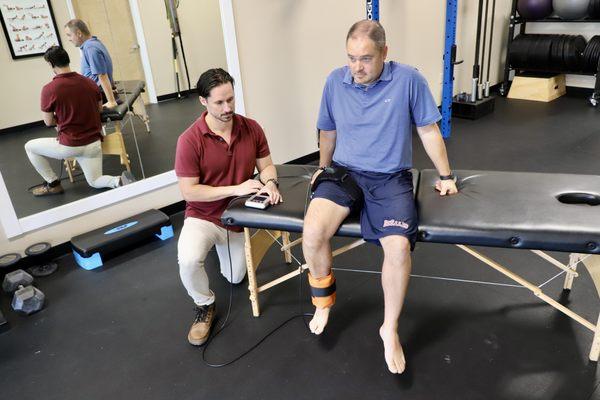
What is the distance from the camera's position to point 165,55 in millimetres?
2801

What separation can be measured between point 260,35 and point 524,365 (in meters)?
2.43

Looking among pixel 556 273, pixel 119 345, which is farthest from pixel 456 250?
pixel 119 345

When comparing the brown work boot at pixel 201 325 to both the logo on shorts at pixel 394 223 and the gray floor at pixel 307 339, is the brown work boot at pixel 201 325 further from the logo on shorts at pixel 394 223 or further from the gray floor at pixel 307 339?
the logo on shorts at pixel 394 223

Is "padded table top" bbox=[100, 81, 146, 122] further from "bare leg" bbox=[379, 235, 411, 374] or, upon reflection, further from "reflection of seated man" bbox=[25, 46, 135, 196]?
"bare leg" bbox=[379, 235, 411, 374]

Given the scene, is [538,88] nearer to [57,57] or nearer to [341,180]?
[341,180]

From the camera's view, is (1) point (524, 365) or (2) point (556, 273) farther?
(2) point (556, 273)

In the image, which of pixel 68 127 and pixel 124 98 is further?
pixel 124 98

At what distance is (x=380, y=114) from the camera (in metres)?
1.79

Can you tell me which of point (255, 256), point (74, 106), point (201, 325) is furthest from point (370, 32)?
point (74, 106)

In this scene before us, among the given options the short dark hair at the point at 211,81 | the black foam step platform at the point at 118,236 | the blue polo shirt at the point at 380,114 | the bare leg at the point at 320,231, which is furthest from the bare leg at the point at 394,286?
the black foam step platform at the point at 118,236

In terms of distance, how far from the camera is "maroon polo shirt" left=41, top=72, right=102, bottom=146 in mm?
2416

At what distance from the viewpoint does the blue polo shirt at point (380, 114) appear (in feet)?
5.74

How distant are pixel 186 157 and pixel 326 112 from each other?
1.99ft

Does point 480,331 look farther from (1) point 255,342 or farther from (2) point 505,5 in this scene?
(2) point 505,5
